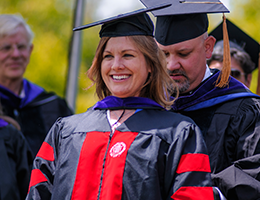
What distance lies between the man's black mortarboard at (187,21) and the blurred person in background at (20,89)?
7.29 ft

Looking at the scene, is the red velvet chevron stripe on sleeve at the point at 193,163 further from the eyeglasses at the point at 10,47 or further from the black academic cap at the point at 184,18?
the eyeglasses at the point at 10,47

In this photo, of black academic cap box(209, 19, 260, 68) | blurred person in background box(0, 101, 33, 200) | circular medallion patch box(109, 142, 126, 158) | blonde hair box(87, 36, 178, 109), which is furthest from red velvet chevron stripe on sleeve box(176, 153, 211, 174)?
black academic cap box(209, 19, 260, 68)

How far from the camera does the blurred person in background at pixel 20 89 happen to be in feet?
14.5

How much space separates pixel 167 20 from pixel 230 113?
849 mm

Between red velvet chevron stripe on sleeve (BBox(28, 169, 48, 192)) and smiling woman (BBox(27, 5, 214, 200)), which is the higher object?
smiling woman (BBox(27, 5, 214, 200))

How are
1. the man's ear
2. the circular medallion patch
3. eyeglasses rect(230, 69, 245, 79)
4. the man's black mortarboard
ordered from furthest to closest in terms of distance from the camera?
eyeglasses rect(230, 69, 245, 79)
the man's ear
the man's black mortarboard
the circular medallion patch

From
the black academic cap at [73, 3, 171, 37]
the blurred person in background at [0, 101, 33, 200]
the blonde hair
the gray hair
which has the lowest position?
the blurred person in background at [0, 101, 33, 200]

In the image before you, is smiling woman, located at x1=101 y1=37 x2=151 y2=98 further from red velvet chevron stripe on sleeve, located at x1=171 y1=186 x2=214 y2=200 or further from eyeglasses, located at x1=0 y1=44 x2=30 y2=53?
eyeglasses, located at x1=0 y1=44 x2=30 y2=53

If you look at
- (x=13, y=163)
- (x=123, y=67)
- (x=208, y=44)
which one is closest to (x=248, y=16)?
Answer: (x=208, y=44)

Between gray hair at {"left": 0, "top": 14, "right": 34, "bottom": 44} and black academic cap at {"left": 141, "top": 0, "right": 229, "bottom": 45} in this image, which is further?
gray hair at {"left": 0, "top": 14, "right": 34, "bottom": 44}

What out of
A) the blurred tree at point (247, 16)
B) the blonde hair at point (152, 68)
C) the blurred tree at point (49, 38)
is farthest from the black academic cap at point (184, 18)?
the blurred tree at point (49, 38)

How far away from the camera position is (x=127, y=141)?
2088mm

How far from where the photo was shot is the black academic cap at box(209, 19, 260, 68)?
12.4 feet

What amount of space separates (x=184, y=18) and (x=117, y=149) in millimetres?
1232
